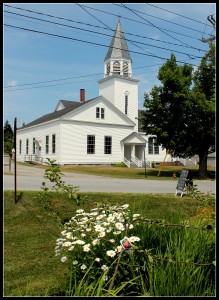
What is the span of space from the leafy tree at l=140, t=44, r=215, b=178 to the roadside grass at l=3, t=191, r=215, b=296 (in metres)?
15.0

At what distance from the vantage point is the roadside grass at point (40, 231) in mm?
4797

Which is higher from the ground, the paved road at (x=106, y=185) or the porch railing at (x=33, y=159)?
the porch railing at (x=33, y=159)

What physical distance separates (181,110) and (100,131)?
13.2 m

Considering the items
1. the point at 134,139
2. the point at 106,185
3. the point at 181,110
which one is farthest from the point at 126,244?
the point at 134,139

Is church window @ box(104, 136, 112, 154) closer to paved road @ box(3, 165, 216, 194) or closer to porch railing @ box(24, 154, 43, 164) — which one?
porch railing @ box(24, 154, 43, 164)

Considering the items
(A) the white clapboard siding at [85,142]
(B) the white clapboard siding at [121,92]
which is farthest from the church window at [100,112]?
(B) the white clapboard siding at [121,92]

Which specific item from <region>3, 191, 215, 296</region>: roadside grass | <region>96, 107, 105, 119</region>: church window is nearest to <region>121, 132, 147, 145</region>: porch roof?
<region>96, 107, 105, 119</region>: church window

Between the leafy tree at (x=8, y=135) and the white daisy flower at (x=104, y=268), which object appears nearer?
the white daisy flower at (x=104, y=268)

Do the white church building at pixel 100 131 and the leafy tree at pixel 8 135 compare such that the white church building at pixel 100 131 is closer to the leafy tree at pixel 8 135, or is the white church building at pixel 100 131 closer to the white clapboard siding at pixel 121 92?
the white clapboard siding at pixel 121 92

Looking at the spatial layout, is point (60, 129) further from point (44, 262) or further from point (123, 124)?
point (44, 262)

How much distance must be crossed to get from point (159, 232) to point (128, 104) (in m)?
37.8

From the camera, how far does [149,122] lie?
25859mm

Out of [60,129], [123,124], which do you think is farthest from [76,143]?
[123,124]

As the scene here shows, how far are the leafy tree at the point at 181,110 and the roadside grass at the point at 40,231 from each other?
15.0 metres
